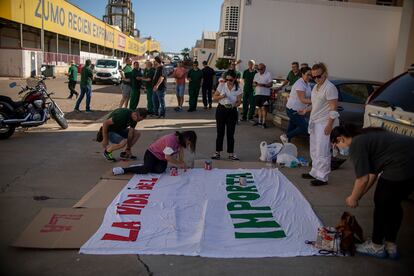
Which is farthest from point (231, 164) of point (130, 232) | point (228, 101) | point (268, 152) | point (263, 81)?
point (263, 81)

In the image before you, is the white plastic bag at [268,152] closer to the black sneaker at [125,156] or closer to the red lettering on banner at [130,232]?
the black sneaker at [125,156]

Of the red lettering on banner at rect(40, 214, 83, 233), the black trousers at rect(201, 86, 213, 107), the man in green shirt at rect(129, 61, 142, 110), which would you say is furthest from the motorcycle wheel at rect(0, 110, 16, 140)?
the black trousers at rect(201, 86, 213, 107)

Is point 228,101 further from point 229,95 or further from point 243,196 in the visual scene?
point 243,196

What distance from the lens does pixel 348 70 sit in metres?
16.9

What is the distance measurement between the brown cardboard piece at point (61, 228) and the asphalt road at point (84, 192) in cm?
10

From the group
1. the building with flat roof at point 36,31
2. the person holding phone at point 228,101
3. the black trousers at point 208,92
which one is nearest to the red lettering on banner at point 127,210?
the person holding phone at point 228,101

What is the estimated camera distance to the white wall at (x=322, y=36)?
15.6 meters

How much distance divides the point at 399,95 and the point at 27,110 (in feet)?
25.0

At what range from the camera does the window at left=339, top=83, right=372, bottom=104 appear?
8.90 m

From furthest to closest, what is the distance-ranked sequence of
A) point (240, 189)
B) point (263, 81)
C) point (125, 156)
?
1. point (263, 81)
2. point (125, 156)
3. point (240, 189)

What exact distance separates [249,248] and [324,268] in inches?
29.1

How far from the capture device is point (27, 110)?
909cm

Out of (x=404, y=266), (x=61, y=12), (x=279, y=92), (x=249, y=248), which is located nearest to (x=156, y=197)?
(x=249, y=248)

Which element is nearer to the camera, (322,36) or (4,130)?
(4,130)
